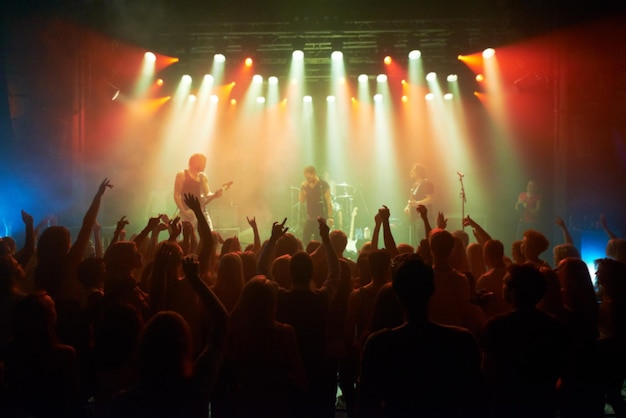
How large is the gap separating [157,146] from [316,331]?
44.6ft

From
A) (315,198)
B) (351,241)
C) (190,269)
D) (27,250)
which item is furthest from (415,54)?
(190,269)

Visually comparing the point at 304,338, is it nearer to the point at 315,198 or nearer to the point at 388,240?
the point at 388,240

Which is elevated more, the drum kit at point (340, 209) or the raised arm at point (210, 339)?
the drum kit at point (340, 209)

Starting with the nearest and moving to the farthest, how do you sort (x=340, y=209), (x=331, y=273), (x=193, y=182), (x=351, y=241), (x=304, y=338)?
(x=304, y=338) → (x=331, y=273) → (x=193, y=182) → (x=351, y=241) → (x=340, y=209)

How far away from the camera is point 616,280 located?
10.5 feet

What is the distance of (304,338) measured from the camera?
10.0 feet

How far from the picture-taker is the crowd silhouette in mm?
2084

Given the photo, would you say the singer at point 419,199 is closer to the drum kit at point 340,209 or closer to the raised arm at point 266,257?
the drum kit at point 340,209

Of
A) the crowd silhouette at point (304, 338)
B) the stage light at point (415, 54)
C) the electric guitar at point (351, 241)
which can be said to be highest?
the stage light at point (415, 54)

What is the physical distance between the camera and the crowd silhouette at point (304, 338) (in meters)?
2.08

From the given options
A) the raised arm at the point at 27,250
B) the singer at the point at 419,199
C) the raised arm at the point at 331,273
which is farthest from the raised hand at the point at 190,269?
the singer at the point at 419,199

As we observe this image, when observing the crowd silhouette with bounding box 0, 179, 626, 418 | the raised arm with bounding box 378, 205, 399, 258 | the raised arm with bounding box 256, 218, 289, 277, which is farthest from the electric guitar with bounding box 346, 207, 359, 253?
the raised arm with bounding box 256, 218, 289, 277

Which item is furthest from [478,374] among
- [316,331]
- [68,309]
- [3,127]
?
[3,127]

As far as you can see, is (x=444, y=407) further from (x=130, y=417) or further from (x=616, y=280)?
(x=616, y=280)
